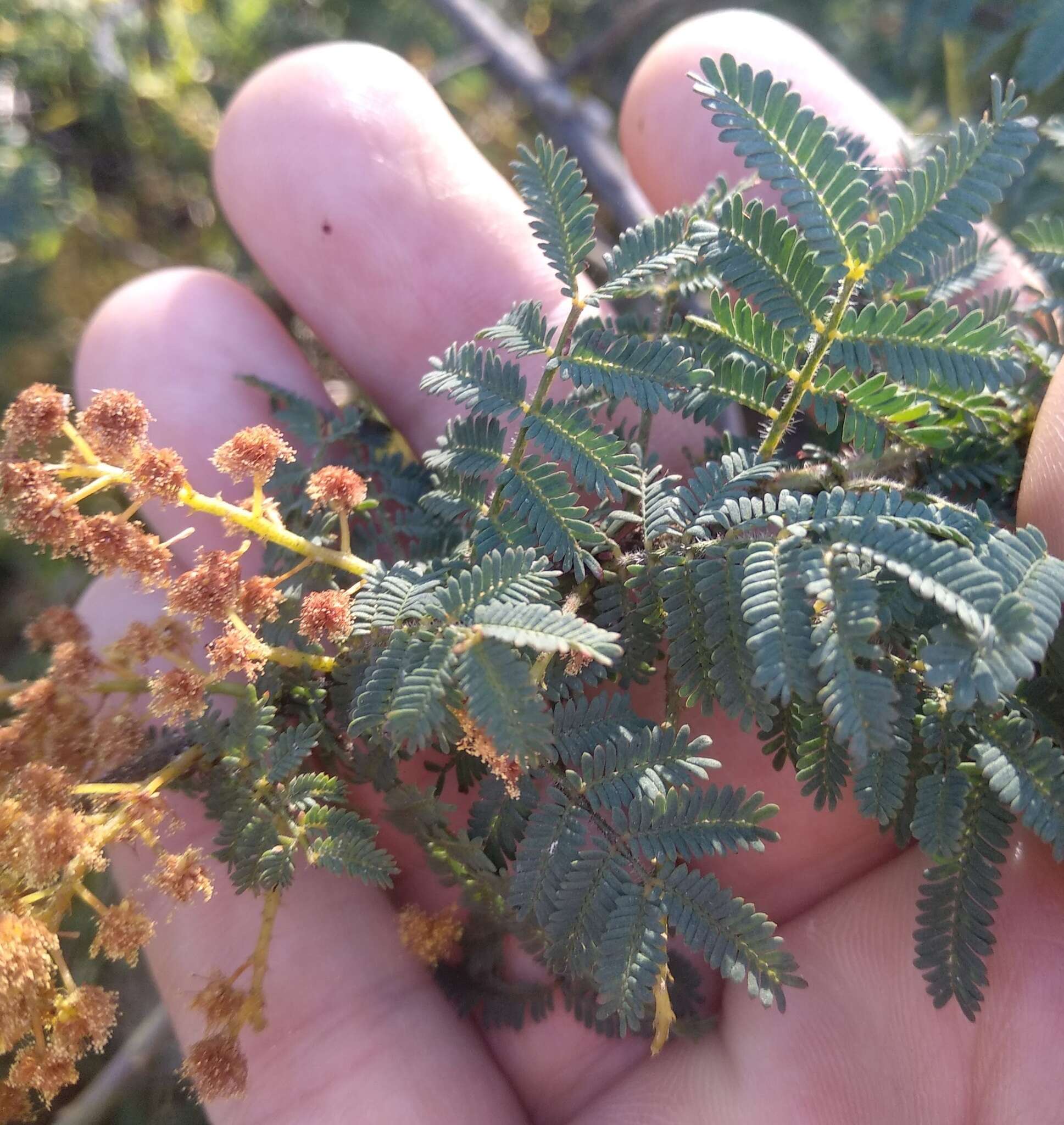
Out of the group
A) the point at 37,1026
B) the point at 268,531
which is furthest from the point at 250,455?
the point at 37,1026

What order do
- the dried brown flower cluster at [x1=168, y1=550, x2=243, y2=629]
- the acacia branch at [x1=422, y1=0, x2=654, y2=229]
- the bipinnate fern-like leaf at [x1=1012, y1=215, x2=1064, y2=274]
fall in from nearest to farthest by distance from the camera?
the dried brown flower cluster at [x1=168, y1=550, x2=243, y2=629], the bipinnate fern-like leaf at [x1=1012, y1=215, x2=1064, y2=274], the acacia branch at [x1=422, y1=0, x2=654, y2=229]

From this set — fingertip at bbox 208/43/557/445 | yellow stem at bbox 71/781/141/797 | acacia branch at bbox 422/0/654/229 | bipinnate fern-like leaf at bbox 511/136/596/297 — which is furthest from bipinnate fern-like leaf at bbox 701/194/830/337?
acacia branch at bbox 422/0/654/229

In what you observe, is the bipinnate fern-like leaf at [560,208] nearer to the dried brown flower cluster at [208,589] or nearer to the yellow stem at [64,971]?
the dried brown flower cluster at [208,589]

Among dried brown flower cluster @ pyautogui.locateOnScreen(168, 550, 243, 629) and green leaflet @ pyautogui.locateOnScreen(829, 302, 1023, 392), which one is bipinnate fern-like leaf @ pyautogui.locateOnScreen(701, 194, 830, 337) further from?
dried brown flower cluster @ pyautogui.locateOnScreen(168, 550, 243, 629)

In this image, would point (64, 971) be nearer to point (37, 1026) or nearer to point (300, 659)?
point (37, 1026)

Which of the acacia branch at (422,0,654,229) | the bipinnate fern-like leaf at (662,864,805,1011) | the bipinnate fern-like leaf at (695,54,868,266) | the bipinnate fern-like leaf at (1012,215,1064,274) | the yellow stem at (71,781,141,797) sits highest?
the bipinnate fern-like leaf at (1012,215,1064,274)

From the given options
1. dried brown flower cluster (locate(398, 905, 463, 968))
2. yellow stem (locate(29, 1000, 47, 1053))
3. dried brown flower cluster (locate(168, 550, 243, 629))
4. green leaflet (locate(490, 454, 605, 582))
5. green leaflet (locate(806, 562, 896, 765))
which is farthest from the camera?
dried brown flower cluster (locate(398, 905, 463, 968))
